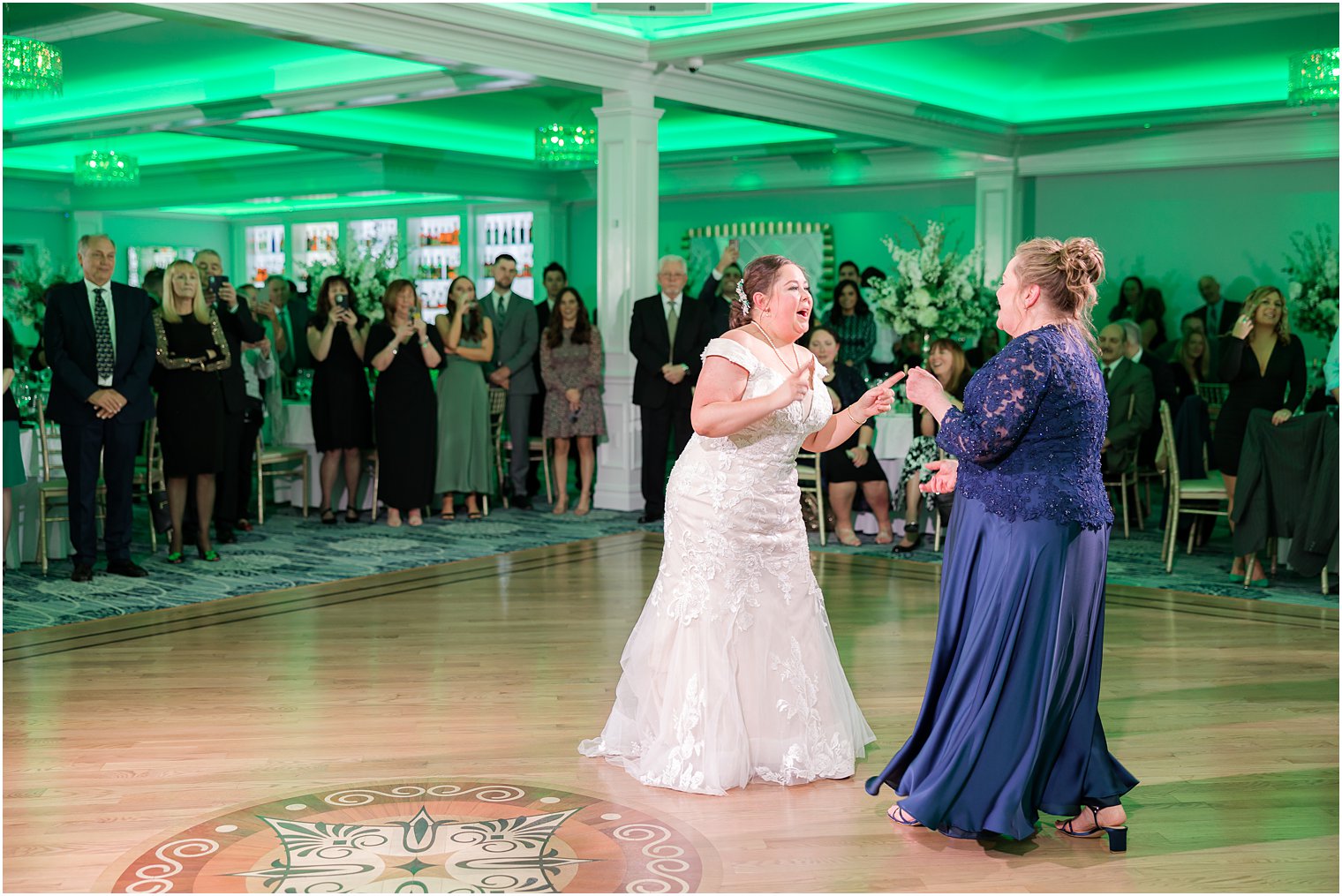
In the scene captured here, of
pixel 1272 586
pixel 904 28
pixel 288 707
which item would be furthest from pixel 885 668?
pixel 904 28

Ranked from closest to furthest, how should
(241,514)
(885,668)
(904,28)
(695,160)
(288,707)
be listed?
(288,707), (885,668), (904,28), (241,514), (695,160)

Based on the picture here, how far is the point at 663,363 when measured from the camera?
9.43 metres

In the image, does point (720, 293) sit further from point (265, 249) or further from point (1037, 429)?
Answer: point (265, 249)

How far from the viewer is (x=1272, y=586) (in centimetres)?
736

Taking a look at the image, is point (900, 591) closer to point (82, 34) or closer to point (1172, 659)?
point (1172, 659)

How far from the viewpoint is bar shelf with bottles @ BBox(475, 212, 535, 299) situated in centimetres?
1870

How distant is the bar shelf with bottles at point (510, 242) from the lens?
736 inches

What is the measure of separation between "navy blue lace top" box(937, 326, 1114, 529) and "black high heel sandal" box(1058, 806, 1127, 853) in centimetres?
81

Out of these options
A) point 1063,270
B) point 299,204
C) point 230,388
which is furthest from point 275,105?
point 299,204

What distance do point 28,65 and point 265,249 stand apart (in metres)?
13.8

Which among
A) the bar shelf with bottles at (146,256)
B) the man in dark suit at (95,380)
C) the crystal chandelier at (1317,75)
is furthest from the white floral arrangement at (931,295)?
the bar shelf with bottles at (146,256)

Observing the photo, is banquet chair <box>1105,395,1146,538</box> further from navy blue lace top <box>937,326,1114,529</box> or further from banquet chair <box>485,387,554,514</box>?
navy blue lace top <box>937,326,1114,529</box>

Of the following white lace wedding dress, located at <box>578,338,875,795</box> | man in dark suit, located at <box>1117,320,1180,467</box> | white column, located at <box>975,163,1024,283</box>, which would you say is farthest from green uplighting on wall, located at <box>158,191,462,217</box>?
white lace wedding dress, located at <box>578,338,875,795</box>

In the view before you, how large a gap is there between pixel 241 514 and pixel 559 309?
262cm
